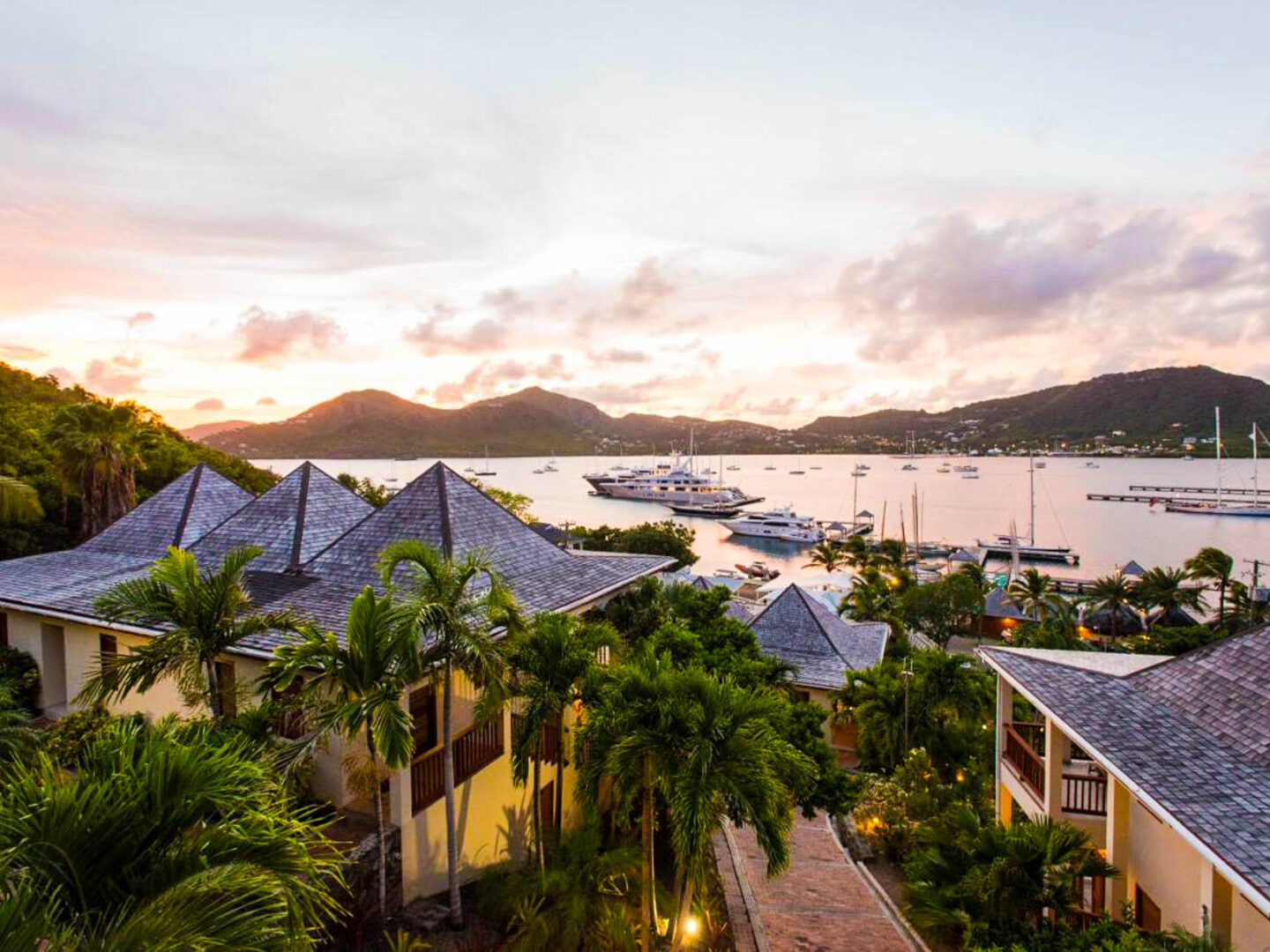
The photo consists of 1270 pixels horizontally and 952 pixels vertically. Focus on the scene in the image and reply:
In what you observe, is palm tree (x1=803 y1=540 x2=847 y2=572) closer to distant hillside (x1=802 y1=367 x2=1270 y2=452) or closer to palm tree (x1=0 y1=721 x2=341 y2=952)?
Answer: palm tree (x1=0 y1=721 x2=341 y2=952)

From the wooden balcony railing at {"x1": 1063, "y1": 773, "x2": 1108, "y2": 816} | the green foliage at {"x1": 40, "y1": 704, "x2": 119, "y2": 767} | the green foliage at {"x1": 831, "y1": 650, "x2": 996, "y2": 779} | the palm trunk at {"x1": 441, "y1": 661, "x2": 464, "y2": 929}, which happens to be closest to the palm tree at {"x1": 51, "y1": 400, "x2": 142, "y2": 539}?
the green foliage at {"x1": 40, "y1": 704, "x2": 119, "y2": 767}

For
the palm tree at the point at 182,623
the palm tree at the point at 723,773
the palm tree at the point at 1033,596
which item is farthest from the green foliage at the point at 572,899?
the palm tree at the point at 1033,596

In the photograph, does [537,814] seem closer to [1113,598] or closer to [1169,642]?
[1169,642]

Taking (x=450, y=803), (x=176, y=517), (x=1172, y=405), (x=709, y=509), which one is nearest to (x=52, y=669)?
(x=176, y=517)

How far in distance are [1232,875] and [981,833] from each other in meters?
2.72

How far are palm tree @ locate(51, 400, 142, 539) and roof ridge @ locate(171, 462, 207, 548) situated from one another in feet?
25.4

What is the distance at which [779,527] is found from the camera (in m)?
91.3

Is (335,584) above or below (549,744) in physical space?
above

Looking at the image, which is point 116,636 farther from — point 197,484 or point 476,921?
point 476,921

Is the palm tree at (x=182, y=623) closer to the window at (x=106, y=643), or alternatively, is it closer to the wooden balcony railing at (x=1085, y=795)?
the window at (x=106, y=643)

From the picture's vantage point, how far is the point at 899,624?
3569 cm

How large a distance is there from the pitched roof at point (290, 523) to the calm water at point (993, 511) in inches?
2060

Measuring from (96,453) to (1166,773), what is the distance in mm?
27597

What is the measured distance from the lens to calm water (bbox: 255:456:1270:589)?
7812 centimetres
